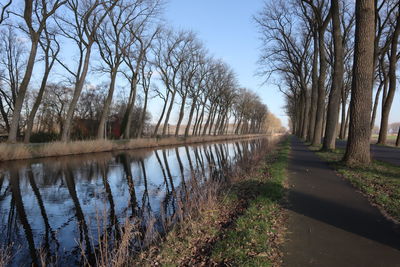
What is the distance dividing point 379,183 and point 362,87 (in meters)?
4.42

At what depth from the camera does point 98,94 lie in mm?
51781

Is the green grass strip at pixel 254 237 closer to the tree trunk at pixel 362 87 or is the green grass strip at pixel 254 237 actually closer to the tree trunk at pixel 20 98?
the tree trunk at pixel 362 87

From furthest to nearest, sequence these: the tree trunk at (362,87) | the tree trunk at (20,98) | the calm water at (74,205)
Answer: the tree trunk at (20,98) < the tree trunk at (362,87) < the calm water at (74,205)

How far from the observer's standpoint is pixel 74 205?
834 centimetres

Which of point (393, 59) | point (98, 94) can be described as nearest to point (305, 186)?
point (393, 59)

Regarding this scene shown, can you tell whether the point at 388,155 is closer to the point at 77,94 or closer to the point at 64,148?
the point at 64,148

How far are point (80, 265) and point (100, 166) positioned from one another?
1151 cm

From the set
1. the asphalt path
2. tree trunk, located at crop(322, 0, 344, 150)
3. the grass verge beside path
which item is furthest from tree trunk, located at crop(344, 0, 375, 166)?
tree trunk, located at crop(322, 0, 344, 150)

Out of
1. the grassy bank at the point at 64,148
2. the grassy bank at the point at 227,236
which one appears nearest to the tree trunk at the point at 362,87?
the grassy bank at the point at 227,236

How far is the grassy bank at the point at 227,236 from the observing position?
13.6ft

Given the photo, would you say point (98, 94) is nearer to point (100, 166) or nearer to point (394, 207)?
point (100, 166)

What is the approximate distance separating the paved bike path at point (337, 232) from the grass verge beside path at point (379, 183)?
0.26 metres

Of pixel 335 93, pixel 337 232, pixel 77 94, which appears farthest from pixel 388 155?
pixel 77 94

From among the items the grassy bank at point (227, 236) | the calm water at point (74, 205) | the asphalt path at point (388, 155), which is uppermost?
the asphalt path at point (388, 155)
